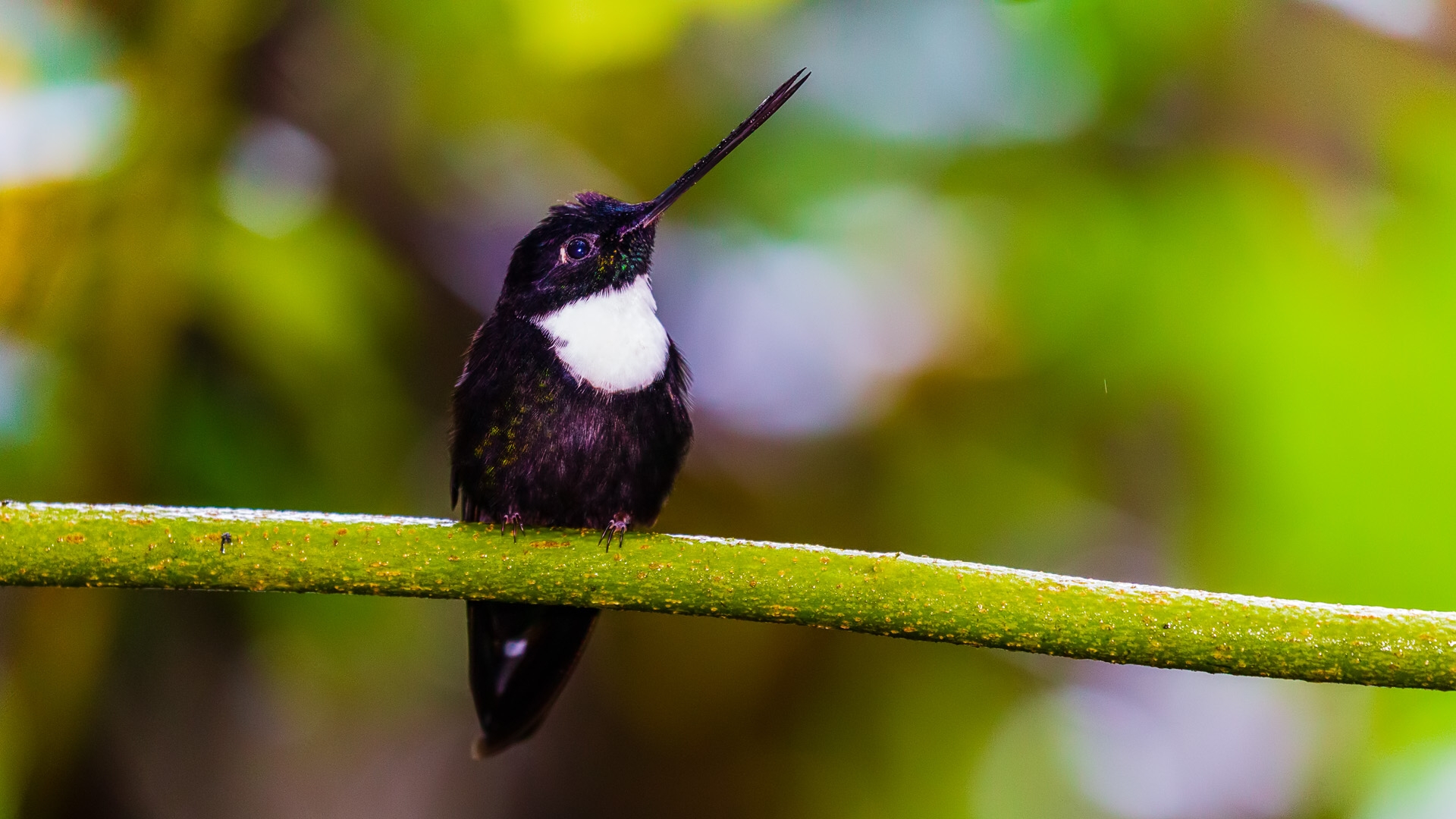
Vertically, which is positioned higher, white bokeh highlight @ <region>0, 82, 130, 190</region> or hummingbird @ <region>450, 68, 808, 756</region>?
white bokeh highlight @ <region>0, 82, 130, 190</region>

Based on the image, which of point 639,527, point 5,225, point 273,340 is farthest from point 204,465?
point 639,527

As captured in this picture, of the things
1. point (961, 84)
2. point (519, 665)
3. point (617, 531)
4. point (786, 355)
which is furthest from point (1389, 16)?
point (519, 665)

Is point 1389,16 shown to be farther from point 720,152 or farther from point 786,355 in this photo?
point 786,355

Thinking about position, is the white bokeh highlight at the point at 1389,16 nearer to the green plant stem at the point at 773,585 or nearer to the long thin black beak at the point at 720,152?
the long thin black beak at the point at 720,152

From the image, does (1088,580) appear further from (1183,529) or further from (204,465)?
(204,465)

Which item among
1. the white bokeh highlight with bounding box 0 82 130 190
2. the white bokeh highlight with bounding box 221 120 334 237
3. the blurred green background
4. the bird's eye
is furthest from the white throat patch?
the white bokeh highlight with bounding box 0 82 130 190

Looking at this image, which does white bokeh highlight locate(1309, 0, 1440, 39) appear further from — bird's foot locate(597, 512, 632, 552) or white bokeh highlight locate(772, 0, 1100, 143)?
bird's foot locate(597, 512, 632, 552)
